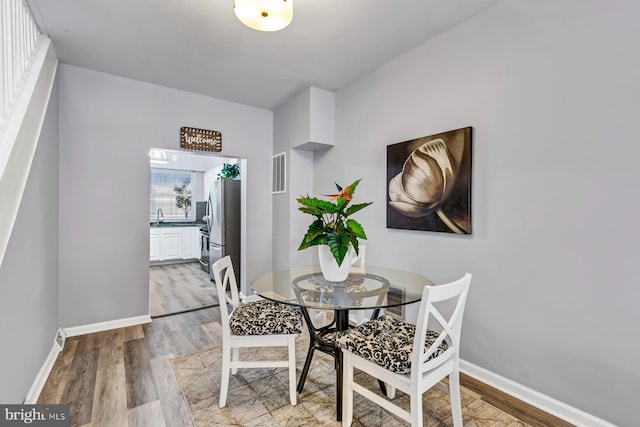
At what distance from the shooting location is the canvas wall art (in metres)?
2.23

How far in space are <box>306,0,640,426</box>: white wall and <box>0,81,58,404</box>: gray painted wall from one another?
8.71 feet

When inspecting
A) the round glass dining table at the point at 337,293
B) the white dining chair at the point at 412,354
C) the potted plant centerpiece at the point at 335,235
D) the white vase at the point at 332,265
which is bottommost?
the white dining chair at the point at 412,354

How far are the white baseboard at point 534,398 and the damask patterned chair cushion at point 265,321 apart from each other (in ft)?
4.33

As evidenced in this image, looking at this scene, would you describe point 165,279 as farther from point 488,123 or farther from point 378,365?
point 488,123

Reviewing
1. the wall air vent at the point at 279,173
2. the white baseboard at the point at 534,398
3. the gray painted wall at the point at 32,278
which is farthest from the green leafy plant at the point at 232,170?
the white baseboard at the point at 534,398

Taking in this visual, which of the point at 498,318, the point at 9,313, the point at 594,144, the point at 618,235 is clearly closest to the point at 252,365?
the point at 9,313

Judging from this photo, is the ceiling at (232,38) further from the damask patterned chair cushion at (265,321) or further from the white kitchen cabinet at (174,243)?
the white kitchen cabinet at (174,243)

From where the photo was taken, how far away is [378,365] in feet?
5.00

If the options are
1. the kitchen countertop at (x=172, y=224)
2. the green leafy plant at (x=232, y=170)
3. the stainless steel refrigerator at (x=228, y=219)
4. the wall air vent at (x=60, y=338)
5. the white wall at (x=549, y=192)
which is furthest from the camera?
the kitchen countertop at (x=172, y=224)

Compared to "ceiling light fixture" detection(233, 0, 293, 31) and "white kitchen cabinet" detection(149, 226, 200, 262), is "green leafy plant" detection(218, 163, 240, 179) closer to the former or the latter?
"white kitchen cabinet" detection(149, 226, 200, 262)

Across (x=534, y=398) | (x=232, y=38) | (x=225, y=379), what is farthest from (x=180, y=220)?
(x=534, y=398)

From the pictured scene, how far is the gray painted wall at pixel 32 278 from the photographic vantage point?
5.14 feet

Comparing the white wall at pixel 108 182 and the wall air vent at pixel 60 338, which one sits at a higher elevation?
the white wall at pixel 108 182

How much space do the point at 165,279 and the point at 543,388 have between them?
5236mm
